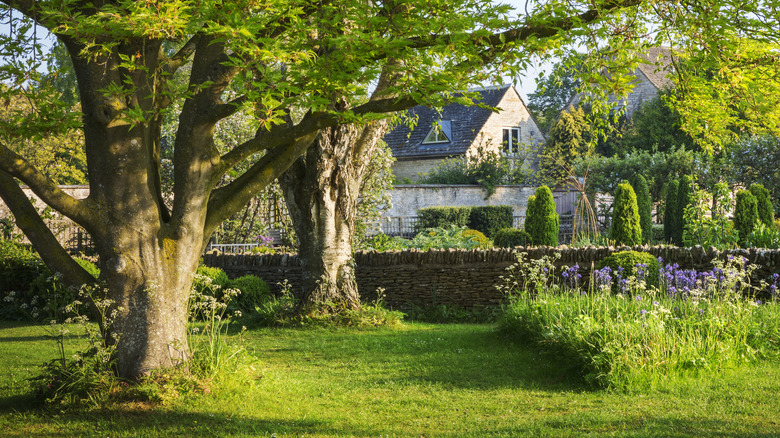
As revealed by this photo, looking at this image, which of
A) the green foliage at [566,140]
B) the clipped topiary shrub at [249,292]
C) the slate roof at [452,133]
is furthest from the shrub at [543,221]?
the slate roof at [452,133]

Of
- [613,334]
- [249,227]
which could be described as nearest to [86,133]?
[613,334]

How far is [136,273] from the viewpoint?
232 inches

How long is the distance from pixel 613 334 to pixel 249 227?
1392cm

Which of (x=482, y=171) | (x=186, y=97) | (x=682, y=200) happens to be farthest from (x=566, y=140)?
(x=186, y=97)

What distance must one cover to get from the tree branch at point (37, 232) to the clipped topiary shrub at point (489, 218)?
22389mm

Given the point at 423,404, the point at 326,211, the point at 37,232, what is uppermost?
the point at 326,211

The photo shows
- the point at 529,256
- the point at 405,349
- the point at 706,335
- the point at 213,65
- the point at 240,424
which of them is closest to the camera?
the point at 240,424

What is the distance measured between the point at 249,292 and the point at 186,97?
790 cm

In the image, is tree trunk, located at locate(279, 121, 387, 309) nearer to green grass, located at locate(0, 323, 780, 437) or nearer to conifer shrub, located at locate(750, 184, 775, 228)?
green grass, located at locate(0, 323, 780, 437)

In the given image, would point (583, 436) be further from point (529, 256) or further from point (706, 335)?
point (529, 256)

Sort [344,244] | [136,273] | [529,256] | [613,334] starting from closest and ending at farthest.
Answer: [136,273], [613,334], [344,244], [529,256]

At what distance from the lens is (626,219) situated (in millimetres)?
16609

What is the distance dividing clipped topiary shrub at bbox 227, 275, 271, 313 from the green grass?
4652mm

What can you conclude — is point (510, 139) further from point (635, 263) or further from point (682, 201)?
point (635, 263)
